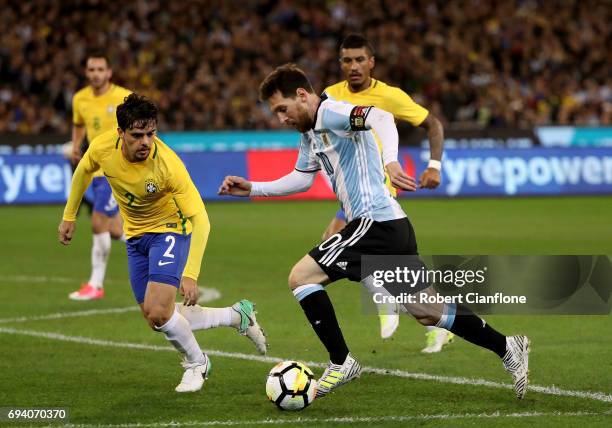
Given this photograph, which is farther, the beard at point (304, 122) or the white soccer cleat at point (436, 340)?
the white soccer cleat at point (436, 340)

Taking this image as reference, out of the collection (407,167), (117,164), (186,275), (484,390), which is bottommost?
(407,167)

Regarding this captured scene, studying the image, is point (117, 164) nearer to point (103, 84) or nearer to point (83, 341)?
point (83, 341)

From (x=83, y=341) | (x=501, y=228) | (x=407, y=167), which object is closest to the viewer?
(x=83, y=341)

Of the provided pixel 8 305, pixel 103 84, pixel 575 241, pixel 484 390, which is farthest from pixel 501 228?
pixel 484 390

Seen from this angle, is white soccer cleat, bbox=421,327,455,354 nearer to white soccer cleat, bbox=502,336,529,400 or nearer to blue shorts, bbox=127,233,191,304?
white soccer cleat, bbox=502,336,529,400

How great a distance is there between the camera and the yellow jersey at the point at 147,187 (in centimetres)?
767

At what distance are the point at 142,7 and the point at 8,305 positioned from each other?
808 inches

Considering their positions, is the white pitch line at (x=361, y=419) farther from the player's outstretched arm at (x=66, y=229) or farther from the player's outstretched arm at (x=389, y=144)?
the player's outstretched arm at (x=66, y=229)

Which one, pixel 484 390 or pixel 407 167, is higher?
pixel 484 390

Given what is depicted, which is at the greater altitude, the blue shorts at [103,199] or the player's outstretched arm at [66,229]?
the player's outstretched arm at [66,229]

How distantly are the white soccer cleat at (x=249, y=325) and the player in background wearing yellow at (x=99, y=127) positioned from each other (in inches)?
167

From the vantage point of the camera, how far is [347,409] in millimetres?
7035

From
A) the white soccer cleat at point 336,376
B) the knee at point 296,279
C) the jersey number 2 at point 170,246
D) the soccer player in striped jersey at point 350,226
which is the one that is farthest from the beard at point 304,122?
the white soccer cleat at point 336,376

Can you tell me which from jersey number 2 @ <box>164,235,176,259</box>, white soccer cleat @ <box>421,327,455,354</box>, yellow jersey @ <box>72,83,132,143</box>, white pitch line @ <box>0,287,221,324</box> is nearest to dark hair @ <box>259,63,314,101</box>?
jersey number 2 @ <box>164,235,176,259</box>
